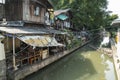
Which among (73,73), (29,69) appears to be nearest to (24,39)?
(29,69)

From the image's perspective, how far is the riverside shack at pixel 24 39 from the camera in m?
11.1

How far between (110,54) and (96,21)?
45.8 feet

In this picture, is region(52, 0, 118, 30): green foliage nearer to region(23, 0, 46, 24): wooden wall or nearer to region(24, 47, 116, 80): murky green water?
region(23, 0, 46, 24): wooden wall

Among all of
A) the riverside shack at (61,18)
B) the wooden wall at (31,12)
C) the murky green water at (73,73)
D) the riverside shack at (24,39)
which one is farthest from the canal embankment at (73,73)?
the riverside shack at (61,18)

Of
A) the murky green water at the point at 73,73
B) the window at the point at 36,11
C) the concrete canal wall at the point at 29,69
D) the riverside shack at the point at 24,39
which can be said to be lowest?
the murky green water at the point at 73,73

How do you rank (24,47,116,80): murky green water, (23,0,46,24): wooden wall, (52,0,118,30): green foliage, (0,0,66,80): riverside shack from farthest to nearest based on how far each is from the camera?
(52,0,118,30): green foliage < (23,0,46,24): wooden wall < (24,47,116,80): murky green water < (0,0,66,80): riverside shack

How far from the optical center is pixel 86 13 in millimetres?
32750

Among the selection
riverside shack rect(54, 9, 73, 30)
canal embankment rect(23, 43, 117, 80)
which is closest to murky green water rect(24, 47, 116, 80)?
canal embankment rect(23, 43, 117, 80)

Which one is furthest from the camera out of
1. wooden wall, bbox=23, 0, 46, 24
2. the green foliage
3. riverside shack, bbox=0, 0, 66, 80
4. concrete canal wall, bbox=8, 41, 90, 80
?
the green foliage

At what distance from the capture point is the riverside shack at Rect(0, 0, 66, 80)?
11117 millimetres

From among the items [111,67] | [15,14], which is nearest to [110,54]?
[111,67]

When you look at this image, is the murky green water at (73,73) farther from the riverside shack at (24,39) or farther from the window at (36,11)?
the window at (36,11)

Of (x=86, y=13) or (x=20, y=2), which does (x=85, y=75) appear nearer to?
(x=20, y=2)

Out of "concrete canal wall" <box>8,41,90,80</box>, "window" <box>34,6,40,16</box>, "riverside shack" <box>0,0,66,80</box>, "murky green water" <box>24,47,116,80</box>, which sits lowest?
"murky green water" <box>24,47,116,80</box>
